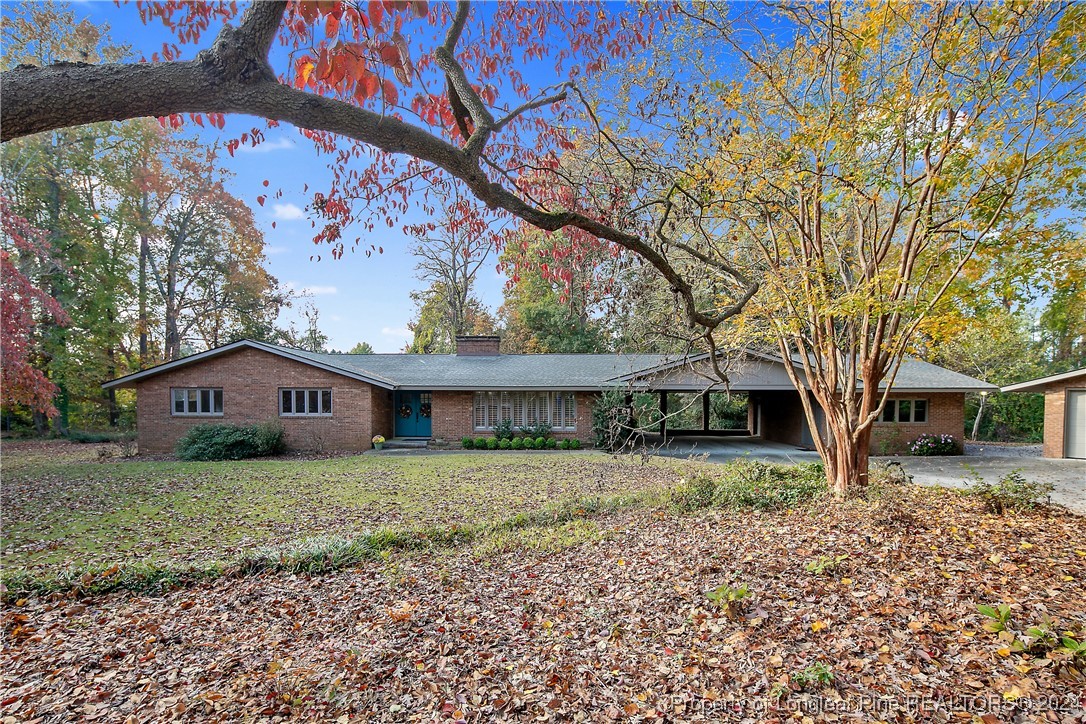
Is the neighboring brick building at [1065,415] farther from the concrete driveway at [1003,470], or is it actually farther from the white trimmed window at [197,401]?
the white trimmed window at [197,401]

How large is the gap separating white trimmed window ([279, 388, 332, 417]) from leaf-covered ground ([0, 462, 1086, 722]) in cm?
1359

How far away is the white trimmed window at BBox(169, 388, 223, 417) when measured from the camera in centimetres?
1786

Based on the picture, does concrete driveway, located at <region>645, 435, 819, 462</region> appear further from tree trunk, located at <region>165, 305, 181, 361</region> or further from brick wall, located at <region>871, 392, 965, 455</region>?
tree trunk, located at <region>165, 305, 181, 361</region>

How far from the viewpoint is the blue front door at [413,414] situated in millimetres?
20828

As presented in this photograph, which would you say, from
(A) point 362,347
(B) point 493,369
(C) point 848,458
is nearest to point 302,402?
(B) point 493,369

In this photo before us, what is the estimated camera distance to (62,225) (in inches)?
875

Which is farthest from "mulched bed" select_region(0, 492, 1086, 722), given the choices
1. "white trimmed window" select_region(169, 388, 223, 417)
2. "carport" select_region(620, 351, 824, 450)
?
"white trimmed window" select_region(169, 388, 223, 417)

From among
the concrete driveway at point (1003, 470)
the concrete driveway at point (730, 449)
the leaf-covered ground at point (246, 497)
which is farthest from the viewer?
the concrete driveway at point (730, 449)

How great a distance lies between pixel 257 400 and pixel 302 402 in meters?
1.60

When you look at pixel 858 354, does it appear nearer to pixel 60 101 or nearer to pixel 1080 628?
pixel 1080 628

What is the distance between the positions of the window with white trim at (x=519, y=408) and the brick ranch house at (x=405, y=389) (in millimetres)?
41

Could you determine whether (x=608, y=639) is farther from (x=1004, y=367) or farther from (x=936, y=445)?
(x=1004, y=367)

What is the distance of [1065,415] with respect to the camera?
52.0 ft

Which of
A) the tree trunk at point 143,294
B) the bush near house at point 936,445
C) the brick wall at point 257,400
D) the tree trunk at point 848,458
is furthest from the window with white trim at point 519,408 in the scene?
the tree trunk at point 143,294
